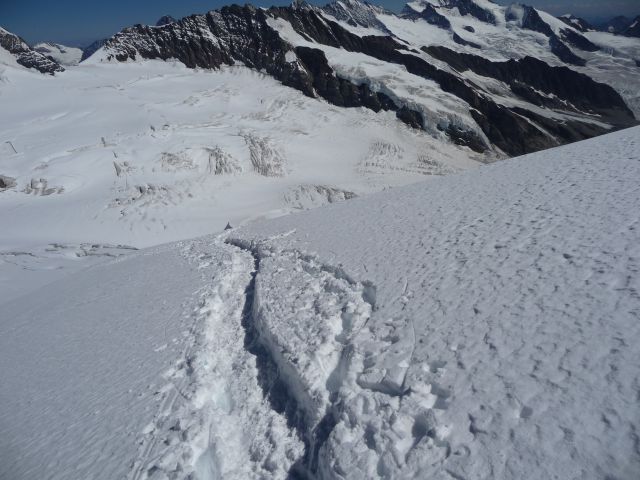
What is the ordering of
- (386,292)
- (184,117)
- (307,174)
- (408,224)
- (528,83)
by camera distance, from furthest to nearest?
(528,83) < (184,117) < (307,174) < (408,224) < (386,292)

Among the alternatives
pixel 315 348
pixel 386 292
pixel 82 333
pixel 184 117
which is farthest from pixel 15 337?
pixel 184 117

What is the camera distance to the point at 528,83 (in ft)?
513

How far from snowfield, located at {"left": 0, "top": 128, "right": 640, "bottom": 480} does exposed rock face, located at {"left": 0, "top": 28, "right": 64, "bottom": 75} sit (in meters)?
94.8

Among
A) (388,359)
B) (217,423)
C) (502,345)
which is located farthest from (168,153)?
(502,345)

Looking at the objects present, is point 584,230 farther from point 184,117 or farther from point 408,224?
point 184,117

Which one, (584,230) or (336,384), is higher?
(584,230)

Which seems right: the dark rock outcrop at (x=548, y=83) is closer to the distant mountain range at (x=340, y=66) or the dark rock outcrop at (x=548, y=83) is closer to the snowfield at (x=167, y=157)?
the distant mountain range at (x=340, y=66)

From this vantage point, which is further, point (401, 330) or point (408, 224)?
point (408, 224)

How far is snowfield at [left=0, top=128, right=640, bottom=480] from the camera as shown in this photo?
4.17 m

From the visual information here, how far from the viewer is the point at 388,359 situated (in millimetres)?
5801

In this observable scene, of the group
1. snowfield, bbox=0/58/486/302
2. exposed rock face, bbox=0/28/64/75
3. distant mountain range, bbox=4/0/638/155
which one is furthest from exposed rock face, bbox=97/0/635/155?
exposed rock face, bbox=0/28/64/75

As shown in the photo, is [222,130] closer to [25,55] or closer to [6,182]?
[6,182]

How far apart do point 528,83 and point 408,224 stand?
Answer: 178145mm

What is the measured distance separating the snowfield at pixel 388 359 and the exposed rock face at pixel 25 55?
94793 mm
